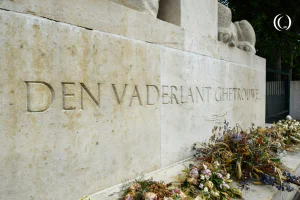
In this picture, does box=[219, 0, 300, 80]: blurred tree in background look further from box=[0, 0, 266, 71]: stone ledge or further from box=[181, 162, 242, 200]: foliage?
box=[181, 162, 242, 200]: foliage

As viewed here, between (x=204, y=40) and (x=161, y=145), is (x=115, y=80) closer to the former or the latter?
(x=161, y=145)

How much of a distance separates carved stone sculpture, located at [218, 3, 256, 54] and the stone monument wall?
1.03 meters

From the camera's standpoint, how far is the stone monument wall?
1.48 meters

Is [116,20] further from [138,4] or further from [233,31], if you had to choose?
[233,31]

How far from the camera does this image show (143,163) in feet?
7.57

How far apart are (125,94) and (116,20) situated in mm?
664

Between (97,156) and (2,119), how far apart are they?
766 millimetres

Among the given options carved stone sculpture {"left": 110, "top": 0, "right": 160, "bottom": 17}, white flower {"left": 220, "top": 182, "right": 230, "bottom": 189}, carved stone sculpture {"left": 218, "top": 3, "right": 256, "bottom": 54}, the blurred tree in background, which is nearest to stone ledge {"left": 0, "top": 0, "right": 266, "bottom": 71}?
carved stone sculpture {"left": 110, "top": 0, "right": 160, "bottom": 17}

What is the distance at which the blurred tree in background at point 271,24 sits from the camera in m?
9.56

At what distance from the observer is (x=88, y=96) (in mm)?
1840

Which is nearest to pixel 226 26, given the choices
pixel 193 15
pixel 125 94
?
pixel 193 15

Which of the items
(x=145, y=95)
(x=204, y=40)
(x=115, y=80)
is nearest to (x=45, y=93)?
(x=115, y=80)

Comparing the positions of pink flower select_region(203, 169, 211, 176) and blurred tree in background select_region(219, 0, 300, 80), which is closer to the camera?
pink flower select_region(203, 169, 211, 176)

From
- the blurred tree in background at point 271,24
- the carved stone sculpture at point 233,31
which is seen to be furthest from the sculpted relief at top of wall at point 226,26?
the blurred tree in background at point 271,24
